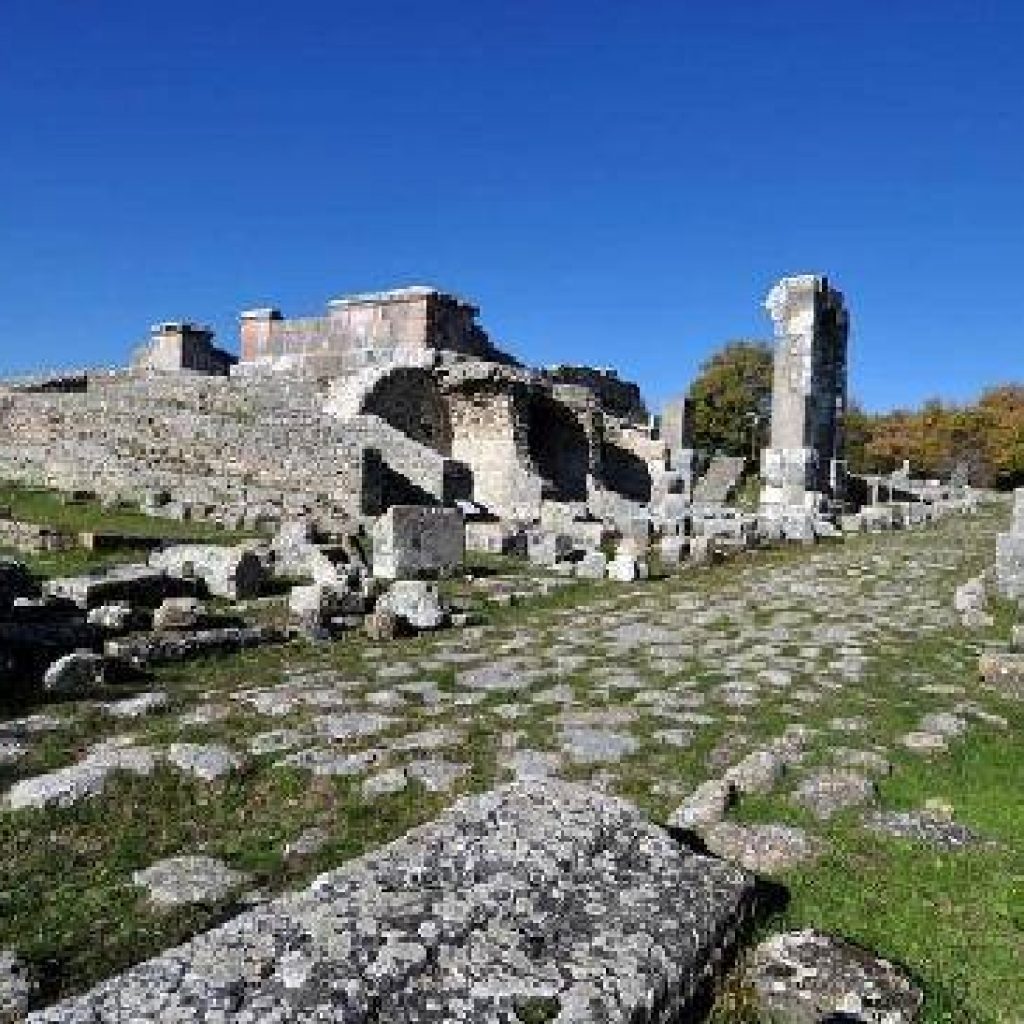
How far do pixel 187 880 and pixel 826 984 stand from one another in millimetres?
2399

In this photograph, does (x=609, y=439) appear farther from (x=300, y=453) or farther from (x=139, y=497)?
(x=139, y=497)

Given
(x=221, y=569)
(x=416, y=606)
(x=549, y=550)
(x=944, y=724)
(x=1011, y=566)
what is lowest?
(x=944, y=724)

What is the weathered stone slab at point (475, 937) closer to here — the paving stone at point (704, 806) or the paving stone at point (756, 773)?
the paving stone at point (704, 806)

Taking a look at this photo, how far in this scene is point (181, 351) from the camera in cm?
3456

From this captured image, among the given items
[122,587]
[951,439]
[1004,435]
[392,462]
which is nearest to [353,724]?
[122,587]

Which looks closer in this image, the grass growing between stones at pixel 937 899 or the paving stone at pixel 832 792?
the grass growing between stones at pixel 937 899

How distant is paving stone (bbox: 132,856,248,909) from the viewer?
156 inches

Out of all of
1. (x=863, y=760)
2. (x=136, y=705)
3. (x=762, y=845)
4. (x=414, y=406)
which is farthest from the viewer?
(x=414, y=406)

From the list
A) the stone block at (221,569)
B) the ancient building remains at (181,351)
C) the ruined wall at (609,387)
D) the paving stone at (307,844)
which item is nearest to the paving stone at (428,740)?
the paving stone at (307,844)

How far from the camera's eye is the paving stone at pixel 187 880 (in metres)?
3.96

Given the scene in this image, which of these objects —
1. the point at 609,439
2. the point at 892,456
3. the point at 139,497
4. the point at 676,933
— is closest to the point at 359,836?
the point at 676,933

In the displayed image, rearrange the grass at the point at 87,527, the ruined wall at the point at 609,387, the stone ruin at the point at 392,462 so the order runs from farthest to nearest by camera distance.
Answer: the ruined wall at the point at 609,387, the grass at the point at 87,527, the stone ruin at the point at 392,462

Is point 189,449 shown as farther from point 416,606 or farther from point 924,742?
point 924,742

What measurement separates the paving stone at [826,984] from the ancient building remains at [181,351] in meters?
33.2
